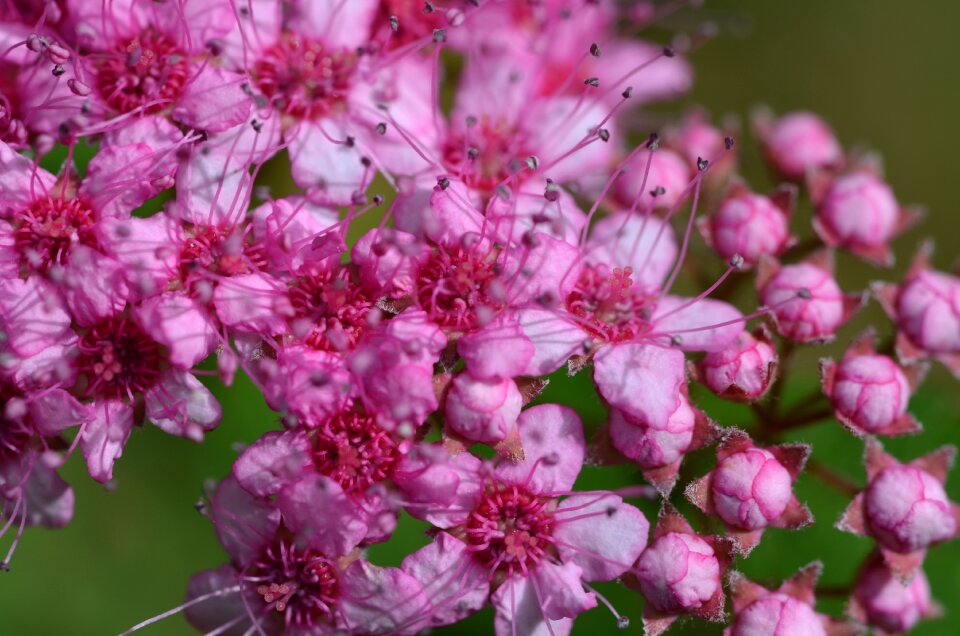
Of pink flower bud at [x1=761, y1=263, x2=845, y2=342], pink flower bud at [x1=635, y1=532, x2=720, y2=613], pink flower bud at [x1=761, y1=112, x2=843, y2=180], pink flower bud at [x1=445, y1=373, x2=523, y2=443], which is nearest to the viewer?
pink flower bud at [x1=445, y1=373, x2=523, y2=443]

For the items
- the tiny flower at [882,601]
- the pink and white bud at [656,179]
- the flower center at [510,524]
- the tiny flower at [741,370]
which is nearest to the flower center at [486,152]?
the pink and white bud at [656,179]

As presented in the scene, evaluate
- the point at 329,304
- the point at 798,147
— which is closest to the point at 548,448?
the point at 329,304

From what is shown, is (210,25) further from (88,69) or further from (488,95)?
(488,95)

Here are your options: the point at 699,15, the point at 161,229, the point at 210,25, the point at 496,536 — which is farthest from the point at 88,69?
the point at 699,15

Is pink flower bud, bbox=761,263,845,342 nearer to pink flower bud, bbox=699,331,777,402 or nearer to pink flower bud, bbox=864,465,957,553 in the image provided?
pink flower bud, bbox=699,331,777,402

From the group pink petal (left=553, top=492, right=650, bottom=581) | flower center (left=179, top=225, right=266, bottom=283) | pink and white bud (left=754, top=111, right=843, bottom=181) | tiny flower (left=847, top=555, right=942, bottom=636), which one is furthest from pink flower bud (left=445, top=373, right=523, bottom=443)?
pink and white bud (left=754, top=111, right=843, bottom=181)
